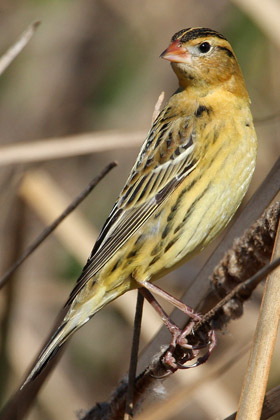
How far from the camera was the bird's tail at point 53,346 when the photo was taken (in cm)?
310

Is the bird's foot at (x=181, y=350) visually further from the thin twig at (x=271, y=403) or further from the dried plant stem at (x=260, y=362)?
the dried plant stem at (x=260, y=362)

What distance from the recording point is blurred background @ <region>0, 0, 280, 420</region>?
4.75 meters

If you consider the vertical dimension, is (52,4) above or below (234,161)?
above

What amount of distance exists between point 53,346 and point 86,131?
11.2 feet

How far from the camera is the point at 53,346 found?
324cm

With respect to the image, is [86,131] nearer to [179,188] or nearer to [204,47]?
[204,47]

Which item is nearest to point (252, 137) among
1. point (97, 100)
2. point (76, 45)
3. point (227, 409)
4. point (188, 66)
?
point (188, 66)

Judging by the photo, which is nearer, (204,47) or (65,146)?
(65,146)

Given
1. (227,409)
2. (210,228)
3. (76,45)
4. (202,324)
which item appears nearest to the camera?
(202,324)

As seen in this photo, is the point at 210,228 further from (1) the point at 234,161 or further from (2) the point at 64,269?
(2) the point at 64,269

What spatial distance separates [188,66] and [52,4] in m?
2.97

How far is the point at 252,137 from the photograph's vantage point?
3.63 meters

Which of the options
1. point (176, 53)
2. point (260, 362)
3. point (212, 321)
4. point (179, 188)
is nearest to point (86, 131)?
point (176, 53)

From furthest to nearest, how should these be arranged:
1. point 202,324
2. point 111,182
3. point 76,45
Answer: point 76,45, point 111,182, point 202,324
